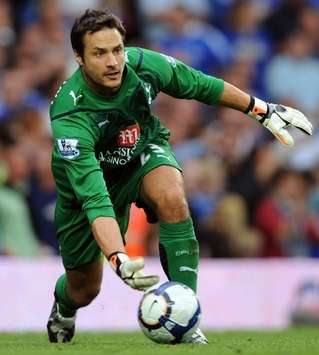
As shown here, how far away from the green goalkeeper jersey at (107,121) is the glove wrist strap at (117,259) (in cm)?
31

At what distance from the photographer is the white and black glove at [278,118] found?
839 cm

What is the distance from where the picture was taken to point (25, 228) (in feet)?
44.0

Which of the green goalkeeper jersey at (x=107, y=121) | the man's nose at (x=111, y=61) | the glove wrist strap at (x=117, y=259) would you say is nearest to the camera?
the glove wrist strap at (x=117, y=259)

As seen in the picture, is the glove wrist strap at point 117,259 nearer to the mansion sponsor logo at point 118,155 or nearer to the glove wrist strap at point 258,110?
the mansion sponsor logo at point 118,155

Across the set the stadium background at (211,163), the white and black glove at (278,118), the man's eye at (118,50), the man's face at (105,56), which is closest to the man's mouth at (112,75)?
the man's face at (105,56)

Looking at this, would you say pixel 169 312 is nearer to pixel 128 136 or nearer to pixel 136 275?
pixel 136 275

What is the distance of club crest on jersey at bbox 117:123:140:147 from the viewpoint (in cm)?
801

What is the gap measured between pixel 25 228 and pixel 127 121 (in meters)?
5.66

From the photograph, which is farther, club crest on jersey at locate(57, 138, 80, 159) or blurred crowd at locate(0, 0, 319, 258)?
blurred crowd at locate(0, 0, 319, 258)

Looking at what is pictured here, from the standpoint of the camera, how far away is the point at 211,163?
14.6m

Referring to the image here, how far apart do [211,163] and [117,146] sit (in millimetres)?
6627

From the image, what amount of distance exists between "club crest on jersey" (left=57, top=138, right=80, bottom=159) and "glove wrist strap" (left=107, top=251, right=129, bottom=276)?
771 millimetres

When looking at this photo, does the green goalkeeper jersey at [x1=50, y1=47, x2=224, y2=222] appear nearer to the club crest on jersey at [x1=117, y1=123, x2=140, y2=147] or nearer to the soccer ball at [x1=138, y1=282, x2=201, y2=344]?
the club crest on jersey at [x1=117, y1=123, x2=140, y2=147]

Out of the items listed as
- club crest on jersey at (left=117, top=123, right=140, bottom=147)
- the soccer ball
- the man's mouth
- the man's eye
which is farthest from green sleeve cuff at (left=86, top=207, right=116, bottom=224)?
the man's eye
